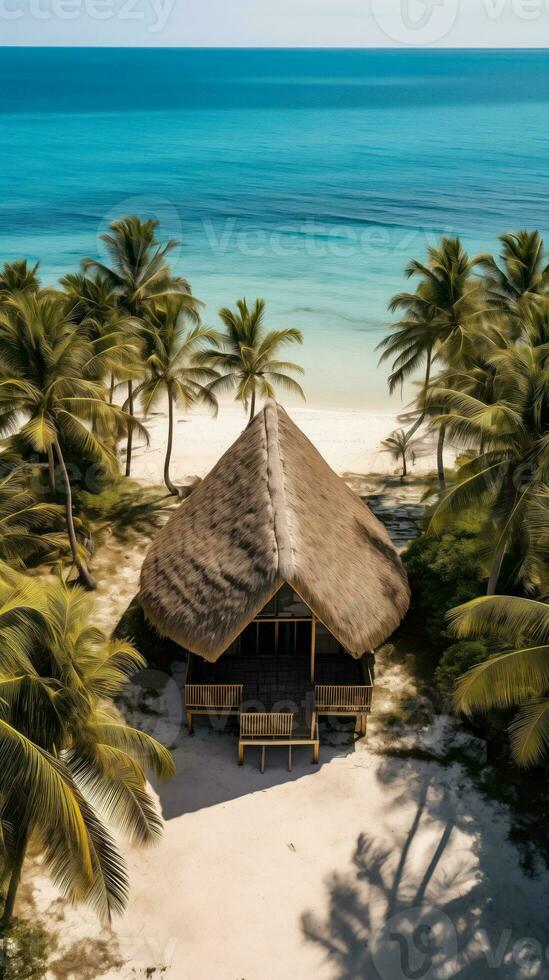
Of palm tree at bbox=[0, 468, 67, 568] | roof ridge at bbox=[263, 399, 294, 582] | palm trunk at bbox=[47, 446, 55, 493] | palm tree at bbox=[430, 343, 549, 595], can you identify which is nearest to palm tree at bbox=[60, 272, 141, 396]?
palm trunk at bbox=[47, 446, 55, 493]

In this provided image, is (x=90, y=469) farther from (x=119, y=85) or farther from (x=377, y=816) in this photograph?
(x=119, y=85)

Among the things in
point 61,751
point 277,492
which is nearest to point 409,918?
point 61,751

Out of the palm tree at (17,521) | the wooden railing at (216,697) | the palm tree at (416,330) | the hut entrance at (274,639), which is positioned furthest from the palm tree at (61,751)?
the palm tree at (416,330)

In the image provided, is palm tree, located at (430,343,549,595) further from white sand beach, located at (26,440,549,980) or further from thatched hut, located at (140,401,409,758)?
white sand beach, located at (26,440,549,980)

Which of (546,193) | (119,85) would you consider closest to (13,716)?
(546,193)

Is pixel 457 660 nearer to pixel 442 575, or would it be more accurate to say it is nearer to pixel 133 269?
pixel 442 575

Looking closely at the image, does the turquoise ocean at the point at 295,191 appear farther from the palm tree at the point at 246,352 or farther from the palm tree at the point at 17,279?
the palm tree at the point at 17,279
